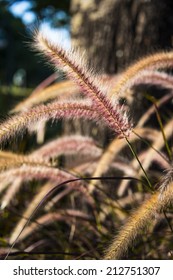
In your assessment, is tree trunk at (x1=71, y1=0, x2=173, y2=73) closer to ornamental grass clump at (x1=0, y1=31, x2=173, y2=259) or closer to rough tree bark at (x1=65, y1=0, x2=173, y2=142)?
rough tree bark at (x1=65, y1=0, x2=173, y2=142)

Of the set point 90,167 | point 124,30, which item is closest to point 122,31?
point 124,30

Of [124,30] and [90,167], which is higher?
[124,30]

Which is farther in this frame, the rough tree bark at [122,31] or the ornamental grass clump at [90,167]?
the rough tree bark at [122,31]

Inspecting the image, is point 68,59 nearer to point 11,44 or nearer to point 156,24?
point 156,24

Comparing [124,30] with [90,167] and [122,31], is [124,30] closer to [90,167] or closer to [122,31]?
[122,31]

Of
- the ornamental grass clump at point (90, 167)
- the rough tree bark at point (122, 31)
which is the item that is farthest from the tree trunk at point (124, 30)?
the ornamental grass clump at point (90, 167)

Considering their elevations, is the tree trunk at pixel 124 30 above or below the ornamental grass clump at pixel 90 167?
above

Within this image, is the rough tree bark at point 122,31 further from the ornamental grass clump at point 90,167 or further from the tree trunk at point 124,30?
the ornamental grass clump at point 90,167

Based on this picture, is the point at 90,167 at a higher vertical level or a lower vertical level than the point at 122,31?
lower

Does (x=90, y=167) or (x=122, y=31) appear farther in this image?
(x=122, y=31)
